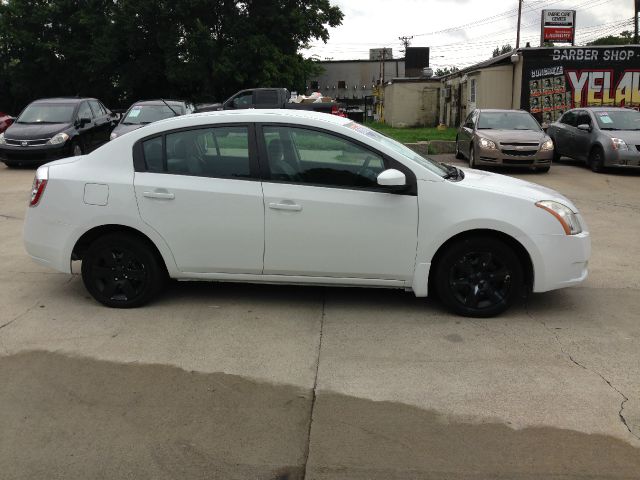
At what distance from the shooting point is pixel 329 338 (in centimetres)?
460

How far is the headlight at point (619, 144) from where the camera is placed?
13.9m

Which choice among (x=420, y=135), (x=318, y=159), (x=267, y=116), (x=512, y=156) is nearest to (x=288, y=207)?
(x=318, y=159)

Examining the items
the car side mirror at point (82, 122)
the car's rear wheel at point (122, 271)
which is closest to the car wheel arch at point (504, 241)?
the car's rear wheel at point (122, 271)

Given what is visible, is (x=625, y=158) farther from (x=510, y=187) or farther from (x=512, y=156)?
(x=510, y=187)

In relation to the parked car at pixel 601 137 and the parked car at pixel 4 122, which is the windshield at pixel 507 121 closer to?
the parked car at pixel 601 137

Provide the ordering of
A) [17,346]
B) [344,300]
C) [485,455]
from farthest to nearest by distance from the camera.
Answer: [344,300] < [17,346] < [485,455]

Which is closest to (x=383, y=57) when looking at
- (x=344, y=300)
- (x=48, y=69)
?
(x=48, y=69)

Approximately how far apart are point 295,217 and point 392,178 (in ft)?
2.67

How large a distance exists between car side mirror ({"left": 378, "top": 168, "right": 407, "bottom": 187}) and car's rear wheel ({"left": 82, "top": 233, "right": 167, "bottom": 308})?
6.51ft

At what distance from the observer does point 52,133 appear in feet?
48.9

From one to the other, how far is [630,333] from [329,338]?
2.27 metres

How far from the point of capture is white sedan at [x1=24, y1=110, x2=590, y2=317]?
15.9 feet

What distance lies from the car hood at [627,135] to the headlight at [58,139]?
41.8 feet

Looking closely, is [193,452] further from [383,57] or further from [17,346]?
[383,57]
